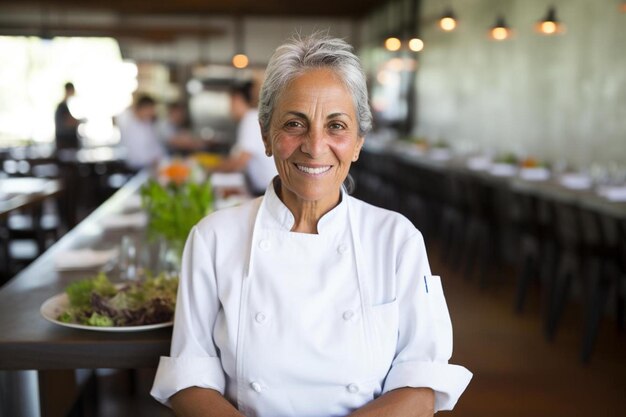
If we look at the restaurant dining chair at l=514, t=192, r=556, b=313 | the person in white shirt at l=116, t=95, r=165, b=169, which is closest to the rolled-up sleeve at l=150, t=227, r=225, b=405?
the restaurant dining chair at l=514, t=192, r=556, b=313

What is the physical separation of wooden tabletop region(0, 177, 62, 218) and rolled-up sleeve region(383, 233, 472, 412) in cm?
295

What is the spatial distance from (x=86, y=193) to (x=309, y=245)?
7.96 meters

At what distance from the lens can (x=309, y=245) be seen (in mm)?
1683

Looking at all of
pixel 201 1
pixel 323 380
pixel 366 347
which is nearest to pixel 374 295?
pixel 366 347

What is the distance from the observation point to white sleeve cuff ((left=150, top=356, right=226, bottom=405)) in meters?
1.65

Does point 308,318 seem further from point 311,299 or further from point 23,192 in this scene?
point 23,192

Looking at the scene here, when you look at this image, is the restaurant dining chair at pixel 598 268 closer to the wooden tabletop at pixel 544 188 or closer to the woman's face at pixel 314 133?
the wooden tabletop at pixel 544 188

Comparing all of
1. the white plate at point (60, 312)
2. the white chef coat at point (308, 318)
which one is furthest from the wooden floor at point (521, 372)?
the white chef coat at point (308, 318)

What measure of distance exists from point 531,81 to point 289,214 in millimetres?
6619

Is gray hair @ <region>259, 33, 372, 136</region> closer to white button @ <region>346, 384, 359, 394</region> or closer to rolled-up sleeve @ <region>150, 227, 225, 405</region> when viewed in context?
rolled-up sleeve @ <region>150, 227, 225, 405</region>

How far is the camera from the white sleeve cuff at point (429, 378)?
1.63 m

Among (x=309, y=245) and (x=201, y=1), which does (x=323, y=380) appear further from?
(x=201, y=1)

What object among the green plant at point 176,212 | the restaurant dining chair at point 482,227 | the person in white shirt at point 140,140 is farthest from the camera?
the person in white shirt at point 140,140

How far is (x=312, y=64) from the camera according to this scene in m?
1.63
